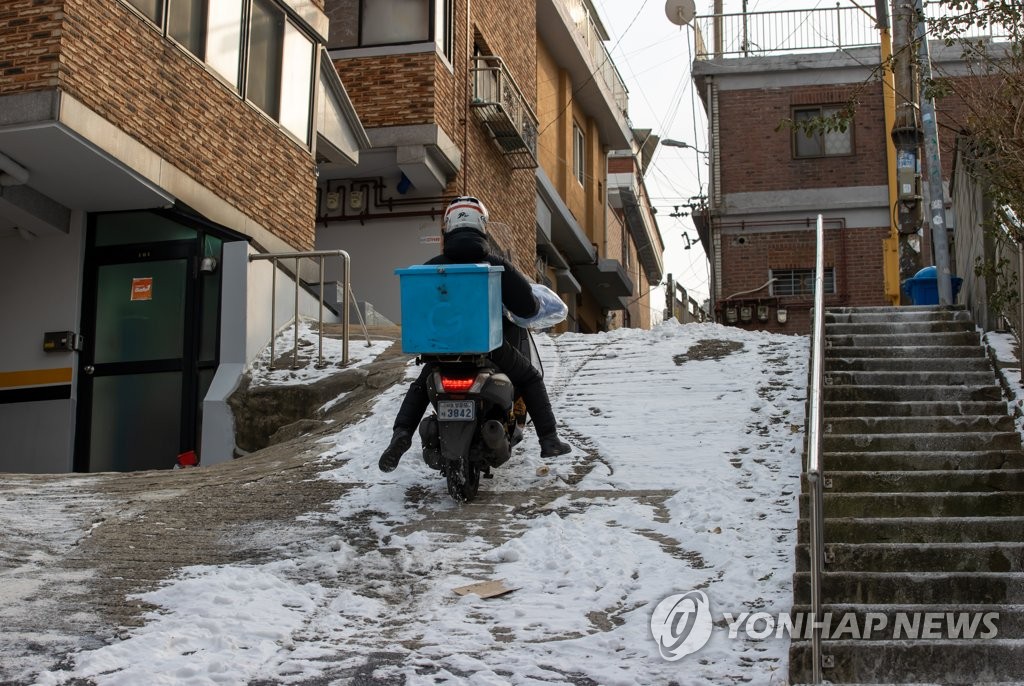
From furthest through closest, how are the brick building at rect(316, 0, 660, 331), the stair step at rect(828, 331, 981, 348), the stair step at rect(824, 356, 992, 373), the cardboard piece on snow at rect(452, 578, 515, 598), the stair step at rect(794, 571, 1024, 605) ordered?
1. the brick building at rect(316, 0, 660, 331)
2. the stair step at rect(828, 331, 981, 348)
3. the stair step at rect(824, 356, 992, 373)
4. the cardboard piece on snow at rect(452, 578, 515, 598)
5. the stair step at rect(794, 571, 1024, 605)

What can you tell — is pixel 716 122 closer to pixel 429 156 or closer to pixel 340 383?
→ pixel 429 156

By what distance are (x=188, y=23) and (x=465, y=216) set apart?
7068 mm

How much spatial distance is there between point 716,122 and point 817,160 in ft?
7.37

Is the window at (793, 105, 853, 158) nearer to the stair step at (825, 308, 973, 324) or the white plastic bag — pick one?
the stair step at (825, 308, 973, 324)

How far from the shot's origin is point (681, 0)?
25.7 meters

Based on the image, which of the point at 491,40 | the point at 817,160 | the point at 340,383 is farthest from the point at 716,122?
the point at 340,383

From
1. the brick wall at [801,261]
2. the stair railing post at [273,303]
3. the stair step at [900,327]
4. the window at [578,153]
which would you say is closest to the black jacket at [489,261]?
the stair step at [900,327]

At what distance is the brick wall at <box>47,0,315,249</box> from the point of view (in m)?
11.7

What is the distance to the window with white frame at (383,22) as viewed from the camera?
18.9 metres

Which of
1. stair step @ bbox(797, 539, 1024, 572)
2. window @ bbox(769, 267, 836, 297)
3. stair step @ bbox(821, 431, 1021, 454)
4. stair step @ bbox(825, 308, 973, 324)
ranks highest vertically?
window @ bbox(769, 267, 836, 297)

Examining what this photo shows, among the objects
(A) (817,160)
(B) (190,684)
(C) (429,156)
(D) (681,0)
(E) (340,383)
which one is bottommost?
(B) (190,684)

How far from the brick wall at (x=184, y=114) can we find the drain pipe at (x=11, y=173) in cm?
95

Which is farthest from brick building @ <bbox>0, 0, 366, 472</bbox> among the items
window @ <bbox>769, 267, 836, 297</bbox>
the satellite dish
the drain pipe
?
window @ <bbox>769, 267, 836, 297</bbox>

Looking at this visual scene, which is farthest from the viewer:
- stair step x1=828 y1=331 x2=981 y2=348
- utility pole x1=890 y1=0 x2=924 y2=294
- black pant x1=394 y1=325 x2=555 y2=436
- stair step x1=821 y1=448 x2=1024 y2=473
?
utility pole x1=890 y1=0 x2=924 y2=294
